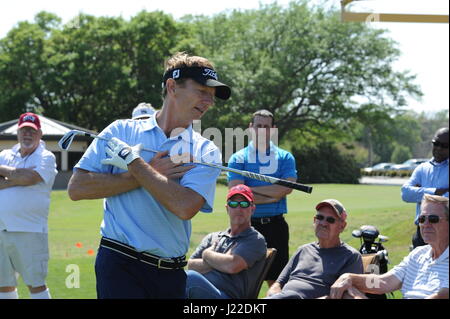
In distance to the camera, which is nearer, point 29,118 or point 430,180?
point 430,180

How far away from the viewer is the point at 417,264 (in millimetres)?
3859

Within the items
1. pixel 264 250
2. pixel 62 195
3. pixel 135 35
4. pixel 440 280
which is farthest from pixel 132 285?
pixel 135 35

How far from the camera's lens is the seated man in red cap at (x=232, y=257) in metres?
4.99

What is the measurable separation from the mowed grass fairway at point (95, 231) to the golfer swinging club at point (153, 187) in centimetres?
394

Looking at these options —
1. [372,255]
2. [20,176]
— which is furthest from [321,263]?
[20,176]

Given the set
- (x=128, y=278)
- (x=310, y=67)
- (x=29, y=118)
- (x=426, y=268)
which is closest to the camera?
(x=128, y=278)

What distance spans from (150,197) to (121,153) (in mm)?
270

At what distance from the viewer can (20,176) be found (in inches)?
236

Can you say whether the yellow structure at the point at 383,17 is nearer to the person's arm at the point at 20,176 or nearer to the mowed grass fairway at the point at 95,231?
the person's arm at the point at 20,176

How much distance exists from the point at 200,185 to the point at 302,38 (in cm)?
4532

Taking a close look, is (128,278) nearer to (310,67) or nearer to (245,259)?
(245,259)

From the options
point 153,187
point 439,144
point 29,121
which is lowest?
point 153,187

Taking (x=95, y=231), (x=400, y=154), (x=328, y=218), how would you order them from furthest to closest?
1. (x=400, y=154)
2. (x=95, y=231)
3. (x=328, y=218)

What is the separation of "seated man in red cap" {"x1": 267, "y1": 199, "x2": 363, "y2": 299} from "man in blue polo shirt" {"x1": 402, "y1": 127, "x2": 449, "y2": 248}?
48.3 inches
